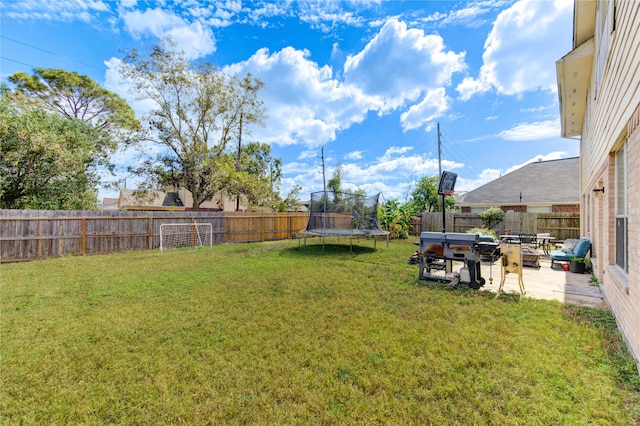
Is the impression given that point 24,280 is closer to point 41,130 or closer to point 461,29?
point 41,130

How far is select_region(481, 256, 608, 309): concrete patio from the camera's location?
3895mm

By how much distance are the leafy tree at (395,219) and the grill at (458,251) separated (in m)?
7.78

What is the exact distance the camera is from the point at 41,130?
8633 mm

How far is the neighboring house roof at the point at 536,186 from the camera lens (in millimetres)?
14173

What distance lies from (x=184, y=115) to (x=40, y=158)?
6.42 metres

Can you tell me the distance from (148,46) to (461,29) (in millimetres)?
14116

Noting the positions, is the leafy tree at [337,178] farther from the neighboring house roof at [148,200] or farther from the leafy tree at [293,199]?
the neighboring house roof at [148,200]

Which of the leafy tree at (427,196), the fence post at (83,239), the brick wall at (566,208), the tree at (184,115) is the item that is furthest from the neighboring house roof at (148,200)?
the brick wall at (566,208)

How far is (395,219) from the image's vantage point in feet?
41.7

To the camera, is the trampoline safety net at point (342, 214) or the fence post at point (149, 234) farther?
the fence post at point (149, 234)

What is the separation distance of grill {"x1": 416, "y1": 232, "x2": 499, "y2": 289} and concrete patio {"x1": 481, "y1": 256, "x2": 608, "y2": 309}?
37 cm

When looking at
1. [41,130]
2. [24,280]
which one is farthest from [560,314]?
[41,130]

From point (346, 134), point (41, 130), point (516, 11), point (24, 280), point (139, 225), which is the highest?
point (346, 134)

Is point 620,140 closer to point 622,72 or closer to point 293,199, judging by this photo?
point 622,72
